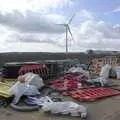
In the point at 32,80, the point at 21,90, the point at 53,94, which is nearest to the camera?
the point at 21,90

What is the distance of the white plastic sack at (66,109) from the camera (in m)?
9.01

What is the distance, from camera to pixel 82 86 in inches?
529

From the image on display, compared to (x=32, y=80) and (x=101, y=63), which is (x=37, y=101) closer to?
(x=32, y=80)

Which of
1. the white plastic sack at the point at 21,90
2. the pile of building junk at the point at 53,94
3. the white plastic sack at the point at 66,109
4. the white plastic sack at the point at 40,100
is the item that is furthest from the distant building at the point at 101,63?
the white plastic sack at the point at 66,109

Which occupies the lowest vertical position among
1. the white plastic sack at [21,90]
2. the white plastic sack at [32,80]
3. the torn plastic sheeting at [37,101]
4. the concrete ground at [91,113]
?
the concrete ground at [91,113]

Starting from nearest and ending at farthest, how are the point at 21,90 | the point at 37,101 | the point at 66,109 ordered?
the point at 66,109 → the point at 37,101 → the point at 21,90

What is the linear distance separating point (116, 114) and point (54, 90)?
160 inches

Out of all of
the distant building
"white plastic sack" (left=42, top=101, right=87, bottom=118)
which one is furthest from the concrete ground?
the distant building

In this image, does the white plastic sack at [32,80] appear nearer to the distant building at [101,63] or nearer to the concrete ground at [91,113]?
the concrete ground at [91,113]

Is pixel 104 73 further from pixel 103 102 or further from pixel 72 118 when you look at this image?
pixel 72 118

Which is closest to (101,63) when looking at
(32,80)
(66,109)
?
(32,80)

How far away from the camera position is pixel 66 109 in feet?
30.2

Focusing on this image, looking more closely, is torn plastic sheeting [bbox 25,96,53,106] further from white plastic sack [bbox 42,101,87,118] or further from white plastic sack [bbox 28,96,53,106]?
white plastic sack [bbox 42,101,87,118]

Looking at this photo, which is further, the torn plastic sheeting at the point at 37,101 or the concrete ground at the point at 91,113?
the torn plastic sheeting at the point at 37,101
